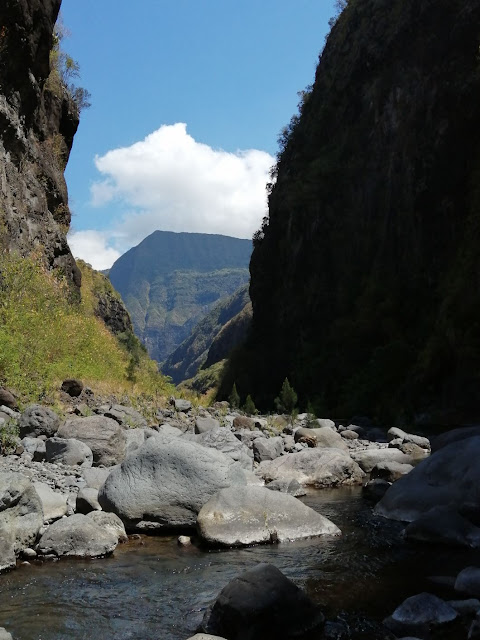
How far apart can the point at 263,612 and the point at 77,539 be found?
2.90m

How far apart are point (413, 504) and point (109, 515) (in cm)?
442

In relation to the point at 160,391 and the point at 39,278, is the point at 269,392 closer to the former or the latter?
the point at 160,391

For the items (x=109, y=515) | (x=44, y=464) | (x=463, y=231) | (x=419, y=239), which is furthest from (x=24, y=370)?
(x=419, y=239)

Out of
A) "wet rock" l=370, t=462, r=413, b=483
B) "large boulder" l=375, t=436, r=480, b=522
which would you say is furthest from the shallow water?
"wet rock" l=370, t=462, r=413, b=483

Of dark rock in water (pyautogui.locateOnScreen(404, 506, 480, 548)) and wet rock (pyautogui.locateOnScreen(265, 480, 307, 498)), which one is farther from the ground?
dark rock in water (pyautogui.locateOnScreen(404, 506, 480, 548))

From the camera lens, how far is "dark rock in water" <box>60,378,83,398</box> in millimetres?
13641

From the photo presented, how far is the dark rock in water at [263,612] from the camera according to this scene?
4.55 meters

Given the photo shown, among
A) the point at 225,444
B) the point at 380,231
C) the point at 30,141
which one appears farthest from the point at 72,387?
the point at 380,231

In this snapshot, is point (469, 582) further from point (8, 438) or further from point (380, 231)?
point (380, 231)

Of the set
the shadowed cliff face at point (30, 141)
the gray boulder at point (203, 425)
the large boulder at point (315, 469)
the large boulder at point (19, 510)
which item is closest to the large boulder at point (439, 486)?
the large boulder at point (315, 469)

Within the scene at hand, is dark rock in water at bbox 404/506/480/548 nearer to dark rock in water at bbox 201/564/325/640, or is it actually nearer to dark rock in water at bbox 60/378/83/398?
dark rock in water at bbox 201/564/325/640

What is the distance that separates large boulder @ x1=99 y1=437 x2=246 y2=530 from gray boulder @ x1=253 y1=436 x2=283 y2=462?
4650 mm

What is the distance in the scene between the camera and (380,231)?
3456 cm

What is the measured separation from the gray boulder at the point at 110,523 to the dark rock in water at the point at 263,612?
7.95 feet
